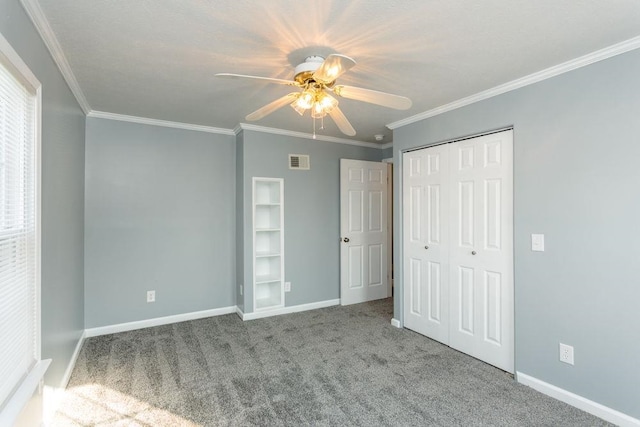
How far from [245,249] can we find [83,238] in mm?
1613

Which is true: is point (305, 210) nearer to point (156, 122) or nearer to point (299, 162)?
point (299, 162)

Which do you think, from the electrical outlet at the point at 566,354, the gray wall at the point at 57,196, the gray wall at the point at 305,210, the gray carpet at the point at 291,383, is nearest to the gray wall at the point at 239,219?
the gray wall at the point at 305,210

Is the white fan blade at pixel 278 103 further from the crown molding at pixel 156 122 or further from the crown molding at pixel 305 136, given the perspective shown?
the crown molding at pixel 156 122

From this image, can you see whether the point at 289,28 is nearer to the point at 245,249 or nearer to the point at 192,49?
the point at 192,49

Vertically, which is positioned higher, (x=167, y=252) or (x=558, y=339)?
(x=167, y=252)

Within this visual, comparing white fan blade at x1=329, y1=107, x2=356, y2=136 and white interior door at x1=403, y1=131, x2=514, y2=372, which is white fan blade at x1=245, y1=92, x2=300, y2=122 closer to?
white fan blade at x1=329, y1=107, x2=356, y2=136

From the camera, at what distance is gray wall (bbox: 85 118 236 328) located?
3367mm

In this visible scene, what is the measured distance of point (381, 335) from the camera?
→ 11.1 feet

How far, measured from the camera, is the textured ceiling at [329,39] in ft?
5.27

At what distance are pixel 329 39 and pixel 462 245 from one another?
2136 millimetres

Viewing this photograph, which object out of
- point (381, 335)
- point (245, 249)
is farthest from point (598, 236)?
point (245, 249)

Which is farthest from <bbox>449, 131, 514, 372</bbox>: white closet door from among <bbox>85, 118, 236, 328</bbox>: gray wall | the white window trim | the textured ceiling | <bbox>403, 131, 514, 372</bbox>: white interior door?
the white window trim

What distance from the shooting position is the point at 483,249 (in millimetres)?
2814

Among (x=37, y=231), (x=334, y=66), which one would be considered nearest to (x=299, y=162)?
(x=334, y=66)
